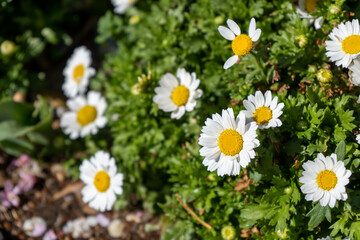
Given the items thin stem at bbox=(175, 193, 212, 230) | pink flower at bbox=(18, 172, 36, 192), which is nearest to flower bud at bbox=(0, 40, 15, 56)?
pink flower at bbox=(18, 172, 36, 192)

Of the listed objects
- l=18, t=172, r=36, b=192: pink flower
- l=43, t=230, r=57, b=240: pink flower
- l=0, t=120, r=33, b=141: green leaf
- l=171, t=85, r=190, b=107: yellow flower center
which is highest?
l=171, t=85, r=190, b=107: yellow flower center

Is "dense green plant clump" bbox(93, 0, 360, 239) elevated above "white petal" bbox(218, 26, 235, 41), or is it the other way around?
"white petal" bbox(218, 26, 235, 41)

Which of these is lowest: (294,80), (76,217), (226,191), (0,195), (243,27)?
(76,217)

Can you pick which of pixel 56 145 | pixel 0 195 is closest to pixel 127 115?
pixel 56 145

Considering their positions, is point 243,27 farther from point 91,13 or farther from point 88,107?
point 91,13

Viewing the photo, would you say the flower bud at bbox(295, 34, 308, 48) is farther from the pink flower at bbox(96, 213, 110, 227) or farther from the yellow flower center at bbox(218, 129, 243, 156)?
the pink flower at bbox(96, 213, 110, 227)

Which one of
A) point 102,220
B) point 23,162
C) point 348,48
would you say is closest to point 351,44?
point 348,48

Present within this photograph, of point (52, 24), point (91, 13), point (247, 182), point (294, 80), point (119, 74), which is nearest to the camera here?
point (247, 182)
